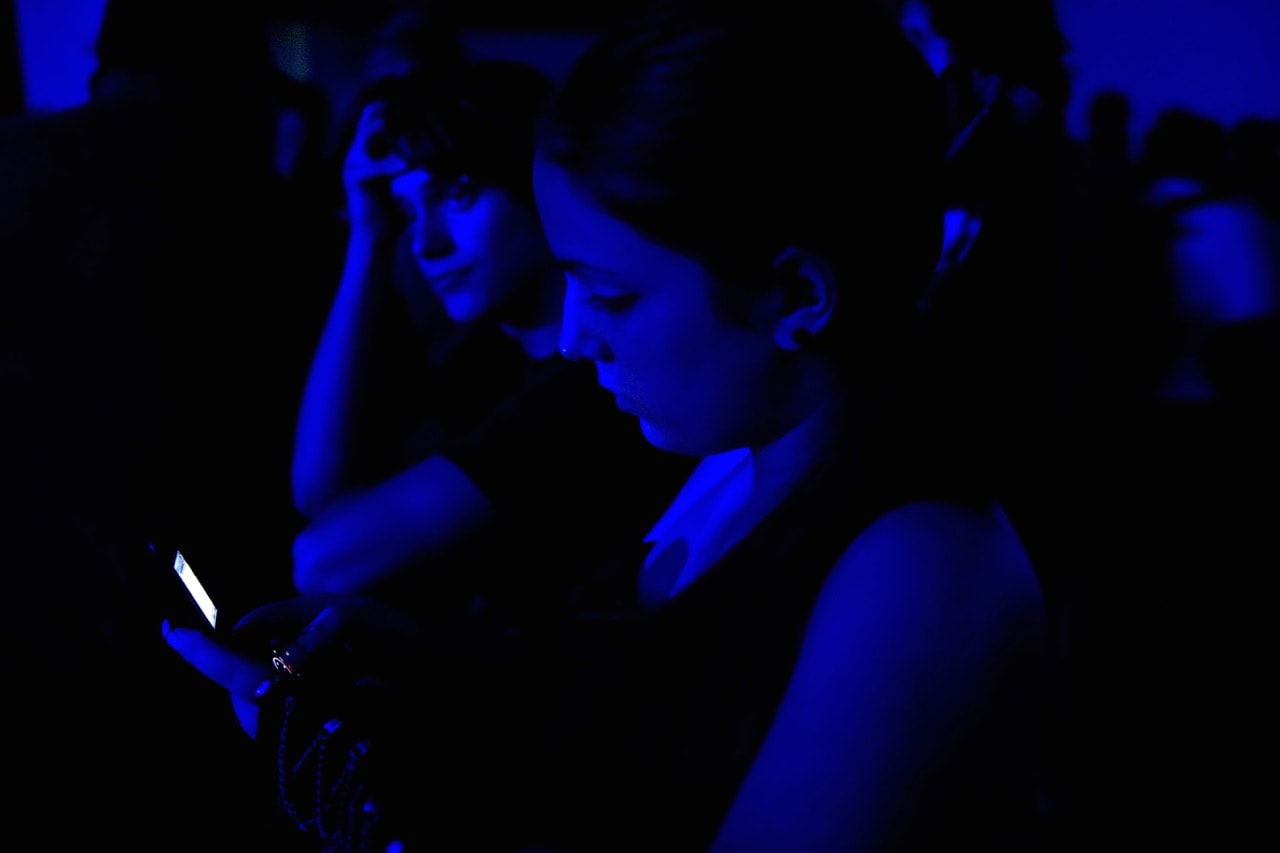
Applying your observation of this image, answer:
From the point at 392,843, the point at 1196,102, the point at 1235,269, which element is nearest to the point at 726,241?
the point at 392,843

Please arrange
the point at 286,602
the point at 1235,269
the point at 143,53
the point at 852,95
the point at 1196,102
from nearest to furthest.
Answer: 1. the point at 852,95
2. the point at 286,602
3. the point at 143,53
4. the point at 1235,269
5. the point at 1196,102

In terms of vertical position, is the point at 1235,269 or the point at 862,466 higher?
the point at 862,466

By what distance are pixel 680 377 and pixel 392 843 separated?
386 millimetres

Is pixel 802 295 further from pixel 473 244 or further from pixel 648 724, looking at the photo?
pixel 473 244

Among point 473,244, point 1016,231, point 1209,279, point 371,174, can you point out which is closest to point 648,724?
point 473,244

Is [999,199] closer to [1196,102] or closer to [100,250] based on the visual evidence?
[100,250]

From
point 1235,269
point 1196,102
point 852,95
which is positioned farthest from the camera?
point 1196,102

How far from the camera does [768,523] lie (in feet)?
2.09

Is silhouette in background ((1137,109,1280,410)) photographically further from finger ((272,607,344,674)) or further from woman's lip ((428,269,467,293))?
finger ((272,607,344,674))

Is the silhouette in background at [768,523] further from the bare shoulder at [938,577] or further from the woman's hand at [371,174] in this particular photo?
the woman's hand at [371,174]

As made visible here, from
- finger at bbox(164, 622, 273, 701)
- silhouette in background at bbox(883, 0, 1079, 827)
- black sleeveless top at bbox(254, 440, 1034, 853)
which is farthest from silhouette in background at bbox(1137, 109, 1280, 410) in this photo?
finger at bbox(164, 622, 273, 701)

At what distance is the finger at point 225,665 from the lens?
2.39 feet

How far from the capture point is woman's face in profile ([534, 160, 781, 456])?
605 mm

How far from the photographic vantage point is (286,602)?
2.97 feet
